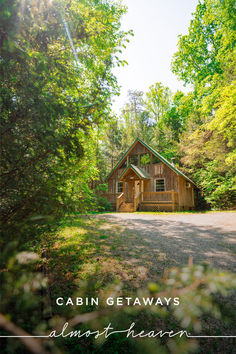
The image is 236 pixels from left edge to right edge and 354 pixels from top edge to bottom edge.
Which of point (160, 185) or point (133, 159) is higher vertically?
point (133, 159)

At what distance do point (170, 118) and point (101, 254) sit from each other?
2938 cm

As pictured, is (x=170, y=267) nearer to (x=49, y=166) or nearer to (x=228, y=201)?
(x=49, y=166)

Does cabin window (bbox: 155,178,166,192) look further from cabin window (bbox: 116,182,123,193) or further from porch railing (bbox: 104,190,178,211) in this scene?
cabin window (bbox: 116,182,123,193)

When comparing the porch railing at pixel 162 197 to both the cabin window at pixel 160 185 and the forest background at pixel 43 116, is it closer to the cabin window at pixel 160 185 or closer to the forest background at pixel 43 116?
the cabin window at pixel 160 185

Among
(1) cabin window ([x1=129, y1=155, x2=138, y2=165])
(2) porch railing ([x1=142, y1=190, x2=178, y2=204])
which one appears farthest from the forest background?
(1) cabin window ([x1=129, y1=155, x2=138, y2=165])

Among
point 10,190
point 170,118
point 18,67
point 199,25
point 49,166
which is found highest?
point 199,25

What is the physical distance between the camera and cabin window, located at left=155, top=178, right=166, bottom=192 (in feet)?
57.8

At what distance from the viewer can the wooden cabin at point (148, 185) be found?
1636 centimetres

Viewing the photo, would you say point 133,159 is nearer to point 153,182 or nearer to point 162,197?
point 153,182

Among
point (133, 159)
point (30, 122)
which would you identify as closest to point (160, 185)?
point (133, 159)

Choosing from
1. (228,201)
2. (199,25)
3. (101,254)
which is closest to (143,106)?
(199,25)

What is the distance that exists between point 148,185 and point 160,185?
123cm

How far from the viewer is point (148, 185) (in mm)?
18078

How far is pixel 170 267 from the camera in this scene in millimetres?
2980
